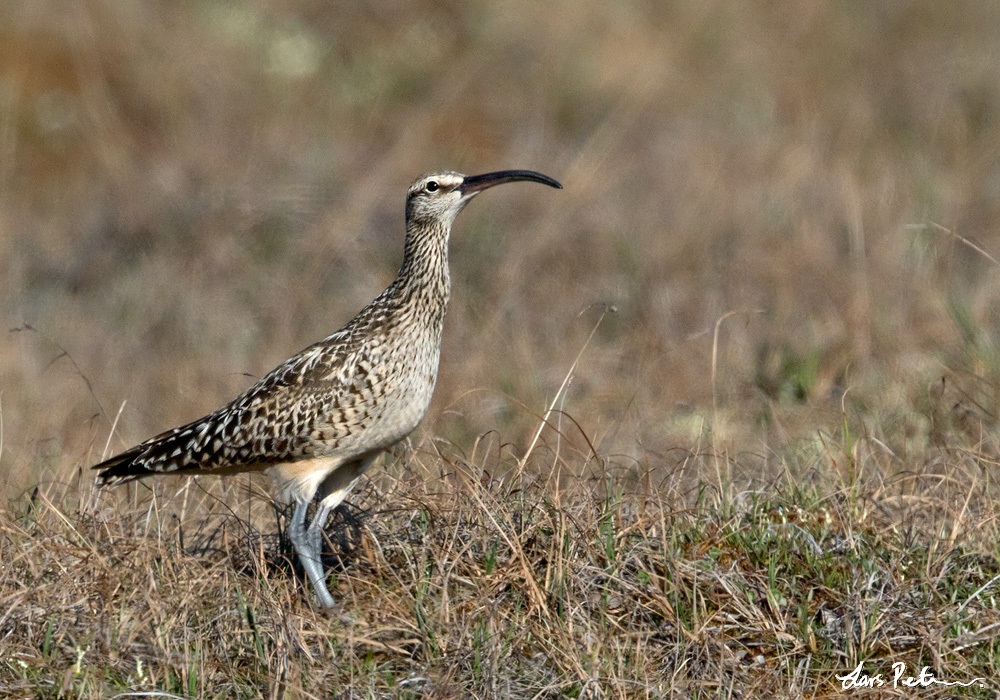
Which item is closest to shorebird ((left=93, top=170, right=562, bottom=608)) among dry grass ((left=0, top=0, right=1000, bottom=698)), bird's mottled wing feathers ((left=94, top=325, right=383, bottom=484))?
bird's mottled wing feathers ((left=94, top=325, right=383, bottom=484))

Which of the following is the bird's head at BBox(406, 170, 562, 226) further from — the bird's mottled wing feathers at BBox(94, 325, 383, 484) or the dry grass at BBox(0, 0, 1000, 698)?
the dry grass at BBox(0, 0, 1000, 698)

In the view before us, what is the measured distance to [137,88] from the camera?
13.7m

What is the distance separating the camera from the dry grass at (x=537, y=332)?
15.6 feet

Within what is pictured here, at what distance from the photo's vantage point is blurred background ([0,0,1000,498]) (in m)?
8.31

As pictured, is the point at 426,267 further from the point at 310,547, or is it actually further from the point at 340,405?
the point at 310,547

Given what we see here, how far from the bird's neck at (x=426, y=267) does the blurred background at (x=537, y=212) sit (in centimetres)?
79

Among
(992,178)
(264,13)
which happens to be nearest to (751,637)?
(992,178)

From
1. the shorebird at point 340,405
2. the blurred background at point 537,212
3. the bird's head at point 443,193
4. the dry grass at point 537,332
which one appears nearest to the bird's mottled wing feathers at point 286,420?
the shorebird at point 340,405

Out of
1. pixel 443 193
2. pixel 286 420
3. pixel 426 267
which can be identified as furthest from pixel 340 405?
pixel 443 193

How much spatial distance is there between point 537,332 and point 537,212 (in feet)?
6.76

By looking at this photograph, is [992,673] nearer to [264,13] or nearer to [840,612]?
[840,612]

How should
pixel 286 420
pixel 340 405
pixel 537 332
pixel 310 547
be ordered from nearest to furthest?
1. pixel 310 547
2. pixel 340 405
3. pixel 286 420
4. pixel 537 332

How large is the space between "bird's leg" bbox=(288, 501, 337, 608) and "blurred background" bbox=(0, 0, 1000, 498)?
4.01 ft

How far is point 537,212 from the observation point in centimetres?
1158
